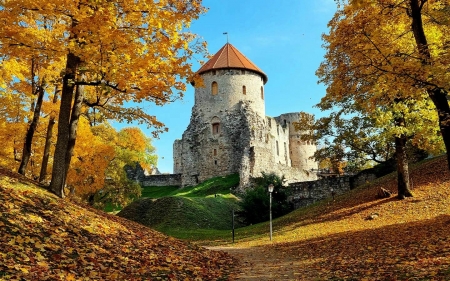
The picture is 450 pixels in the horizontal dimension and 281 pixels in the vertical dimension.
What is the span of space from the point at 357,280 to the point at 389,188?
13894 millimetres

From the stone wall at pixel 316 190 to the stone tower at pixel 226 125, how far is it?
836 centimetres

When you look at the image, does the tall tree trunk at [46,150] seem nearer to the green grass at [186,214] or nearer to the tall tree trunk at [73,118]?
the tall tree trunk at [73,118]

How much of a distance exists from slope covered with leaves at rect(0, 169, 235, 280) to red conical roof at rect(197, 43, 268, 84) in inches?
1180

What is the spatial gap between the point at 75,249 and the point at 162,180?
3896cm

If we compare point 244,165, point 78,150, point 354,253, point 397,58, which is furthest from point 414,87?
point 244,165

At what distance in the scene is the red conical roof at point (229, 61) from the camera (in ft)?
126

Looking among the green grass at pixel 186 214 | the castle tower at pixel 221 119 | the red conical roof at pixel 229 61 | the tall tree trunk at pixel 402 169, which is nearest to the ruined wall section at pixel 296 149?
the red conical roof at pixel 229 61

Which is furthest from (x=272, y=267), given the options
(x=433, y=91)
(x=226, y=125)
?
(x=226, y=125)

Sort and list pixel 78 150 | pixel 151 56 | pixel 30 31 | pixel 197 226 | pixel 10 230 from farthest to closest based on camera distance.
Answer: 1. pixel 197 226
2. pixel 78 150
3. pixel 30 31
4. pixel 151 56
5. pixel 10 230

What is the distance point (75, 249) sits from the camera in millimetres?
6371

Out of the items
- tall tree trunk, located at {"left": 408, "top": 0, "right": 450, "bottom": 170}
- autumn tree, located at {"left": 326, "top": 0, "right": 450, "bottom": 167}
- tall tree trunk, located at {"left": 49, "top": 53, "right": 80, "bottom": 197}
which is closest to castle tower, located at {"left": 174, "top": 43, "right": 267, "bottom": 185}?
autumn tree, located at {"left": 326, "top": 0, "right": 450, "bottom": 167}

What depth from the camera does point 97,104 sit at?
10.9 m

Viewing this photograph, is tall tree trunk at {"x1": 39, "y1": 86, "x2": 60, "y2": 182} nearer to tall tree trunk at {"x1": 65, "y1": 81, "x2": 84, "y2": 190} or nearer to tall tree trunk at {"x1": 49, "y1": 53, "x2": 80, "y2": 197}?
tall tree trunk at {"x1": 65, "y1": 81, "x2": 84, "y2": 190}

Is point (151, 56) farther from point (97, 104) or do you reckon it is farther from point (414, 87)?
point (414, 87)
